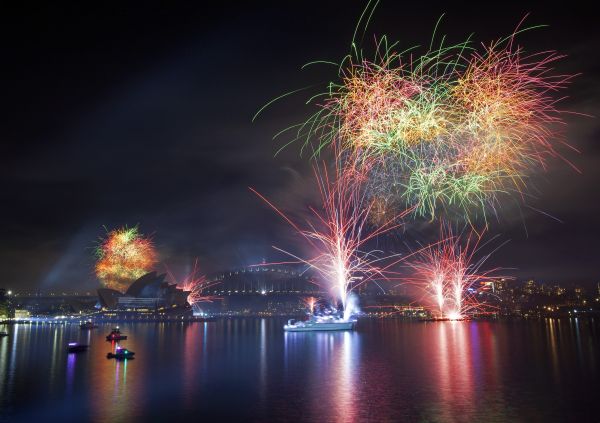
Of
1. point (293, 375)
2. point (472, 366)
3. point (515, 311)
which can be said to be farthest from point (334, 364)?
point (515, 311)

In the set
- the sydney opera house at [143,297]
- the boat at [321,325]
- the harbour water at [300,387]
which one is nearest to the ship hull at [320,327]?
the boat at [321,325]

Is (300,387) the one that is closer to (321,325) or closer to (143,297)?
(321,325)

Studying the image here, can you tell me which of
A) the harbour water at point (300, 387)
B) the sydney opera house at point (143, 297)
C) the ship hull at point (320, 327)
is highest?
the sydney opera house at point (143, 297)

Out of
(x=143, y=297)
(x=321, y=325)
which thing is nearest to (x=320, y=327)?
(x=321, y=325)

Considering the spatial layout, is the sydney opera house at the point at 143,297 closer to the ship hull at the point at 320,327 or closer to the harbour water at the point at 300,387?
the ship hull at the point at 320,327

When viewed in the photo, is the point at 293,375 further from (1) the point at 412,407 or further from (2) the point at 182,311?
(2) the point at 182,311

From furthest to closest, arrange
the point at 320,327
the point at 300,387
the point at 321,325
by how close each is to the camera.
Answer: the point at 321,325
the point at 320,327
the point at 300,387

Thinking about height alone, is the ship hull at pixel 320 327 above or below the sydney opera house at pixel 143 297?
below

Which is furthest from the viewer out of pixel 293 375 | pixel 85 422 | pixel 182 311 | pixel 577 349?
pixel 182 311

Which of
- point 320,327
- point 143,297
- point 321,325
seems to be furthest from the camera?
point 143,297
